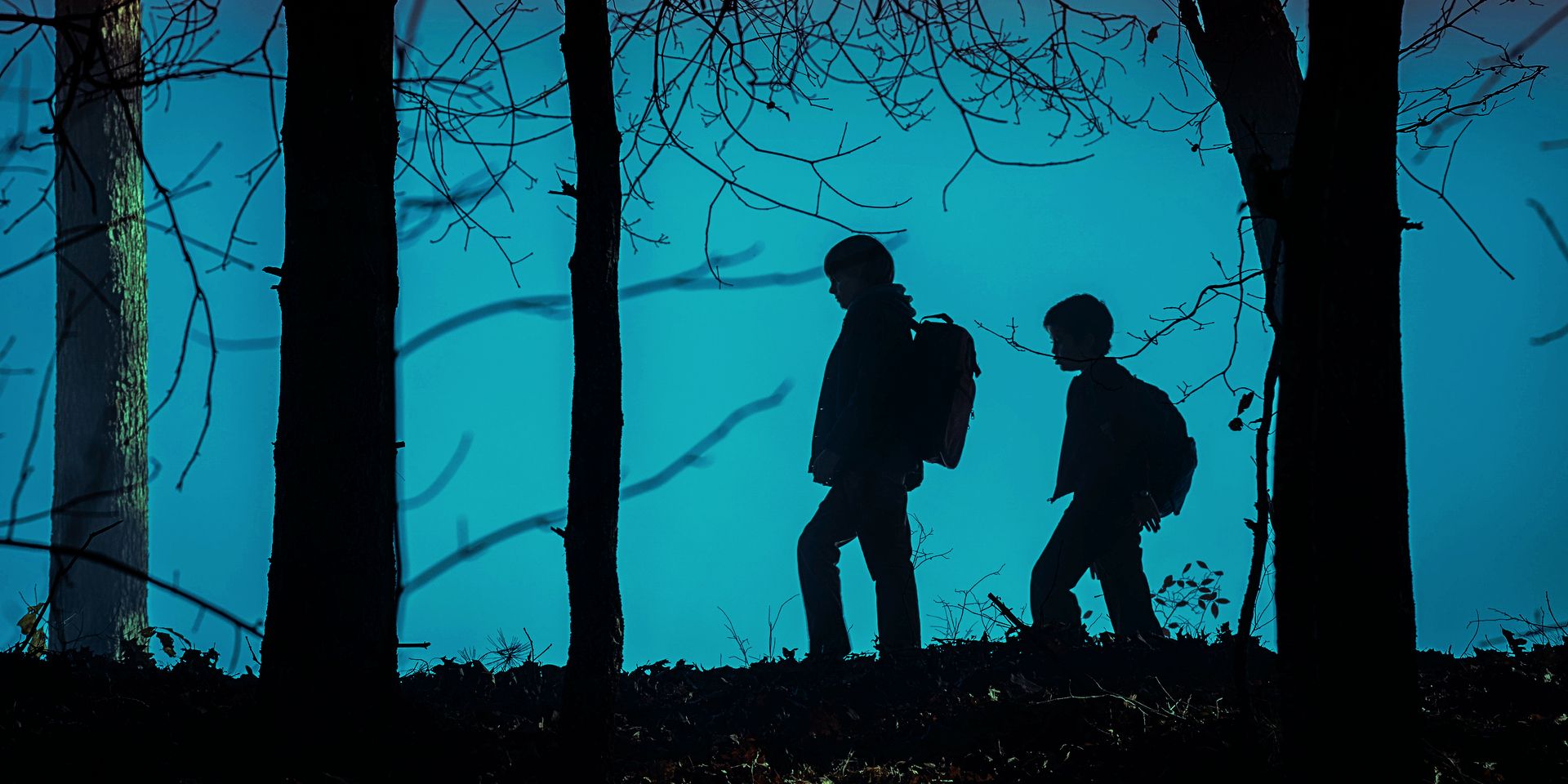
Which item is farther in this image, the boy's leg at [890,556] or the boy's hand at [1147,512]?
the boy's hand at [1147,512]

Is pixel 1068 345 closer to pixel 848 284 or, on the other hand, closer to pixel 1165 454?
pixel 1165 454

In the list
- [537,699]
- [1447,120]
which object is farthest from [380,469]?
[1447,120]

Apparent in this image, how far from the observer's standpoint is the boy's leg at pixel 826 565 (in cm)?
679

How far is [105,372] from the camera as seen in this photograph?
8844 mm

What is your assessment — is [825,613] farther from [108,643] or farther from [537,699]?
[108,643]

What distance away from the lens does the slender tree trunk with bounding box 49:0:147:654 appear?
8.68m

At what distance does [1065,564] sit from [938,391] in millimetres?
1331

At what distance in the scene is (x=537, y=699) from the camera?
5758 millimetres

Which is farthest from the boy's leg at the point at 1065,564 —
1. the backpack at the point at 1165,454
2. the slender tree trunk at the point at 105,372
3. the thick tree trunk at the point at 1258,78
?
the slender tree trunk at the point at 105,372

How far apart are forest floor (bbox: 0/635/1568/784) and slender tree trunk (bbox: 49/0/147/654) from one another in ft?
11.2

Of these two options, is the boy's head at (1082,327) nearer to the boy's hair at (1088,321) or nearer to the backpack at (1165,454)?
the boy's hair at (1088,321)

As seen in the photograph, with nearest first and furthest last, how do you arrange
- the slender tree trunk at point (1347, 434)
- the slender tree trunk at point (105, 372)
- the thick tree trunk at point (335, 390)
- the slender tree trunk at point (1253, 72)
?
1. the slender tree trunk at point (1347, 434)
2. the thick tree trunk at point (335, 390)
3. the slender tree trunk at point (1253, 72)
4. the slender tree trunk at point (105, 372)

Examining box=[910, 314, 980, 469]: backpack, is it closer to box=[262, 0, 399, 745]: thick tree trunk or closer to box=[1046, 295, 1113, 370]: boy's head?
box=[1046, 295, 1113, 370]: boy's head

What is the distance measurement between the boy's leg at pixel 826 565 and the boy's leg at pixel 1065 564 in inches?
47.2
